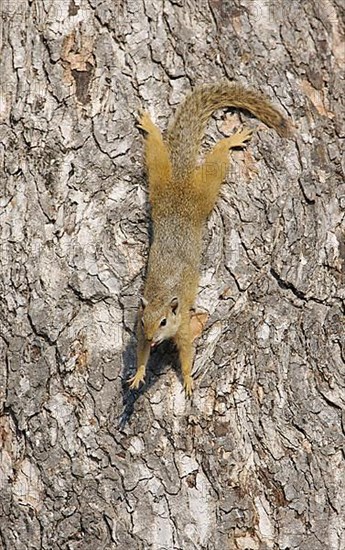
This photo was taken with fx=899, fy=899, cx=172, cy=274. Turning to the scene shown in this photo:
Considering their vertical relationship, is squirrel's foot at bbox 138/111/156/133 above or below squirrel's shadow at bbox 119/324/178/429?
above

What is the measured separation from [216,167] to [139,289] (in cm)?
62

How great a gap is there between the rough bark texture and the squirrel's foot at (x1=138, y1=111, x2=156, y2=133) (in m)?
0.04

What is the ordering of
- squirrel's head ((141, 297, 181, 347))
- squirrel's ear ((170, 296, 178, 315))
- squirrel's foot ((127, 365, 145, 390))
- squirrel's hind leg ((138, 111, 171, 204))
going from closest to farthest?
squirrel's foot ((127, 365, 145, 390)), squirrel's head ((141, 297, 181, 347)), squirrel's ear ((170, 296, 178, 315)), squirrel's hind leg ((138, 111, 171, 204))

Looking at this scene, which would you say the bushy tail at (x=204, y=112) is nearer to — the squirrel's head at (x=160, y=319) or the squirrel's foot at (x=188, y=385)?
the squirrel's head at (x=160, y=319)

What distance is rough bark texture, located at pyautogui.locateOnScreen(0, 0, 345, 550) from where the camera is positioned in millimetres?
3559

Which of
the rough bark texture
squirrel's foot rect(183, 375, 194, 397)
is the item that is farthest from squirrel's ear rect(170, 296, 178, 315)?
squirrel's foot rect(183, 375, 194, 397)

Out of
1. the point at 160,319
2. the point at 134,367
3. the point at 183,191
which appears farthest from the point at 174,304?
the point at 183,191

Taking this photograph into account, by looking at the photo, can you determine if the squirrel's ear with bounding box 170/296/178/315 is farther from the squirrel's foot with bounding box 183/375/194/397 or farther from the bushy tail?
the bushy tail

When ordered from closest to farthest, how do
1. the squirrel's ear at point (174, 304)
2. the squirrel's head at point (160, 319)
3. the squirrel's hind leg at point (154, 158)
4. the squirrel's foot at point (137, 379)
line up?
1. the squirrel's foot at point (137, 379)
2. the squirrel's head at point (160, 319)
3. the squirrel's ear at point (174, 304)
4. the squirrel's hind leg at point (154, 158)

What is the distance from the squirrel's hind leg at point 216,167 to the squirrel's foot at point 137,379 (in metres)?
0.77

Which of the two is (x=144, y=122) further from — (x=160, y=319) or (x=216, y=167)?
(x=160, y=319)

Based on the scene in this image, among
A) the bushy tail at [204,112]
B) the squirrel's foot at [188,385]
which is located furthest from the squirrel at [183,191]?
the squirrel's foot at [188,385]

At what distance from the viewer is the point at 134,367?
3605 mm

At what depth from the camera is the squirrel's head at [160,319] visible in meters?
3.63
